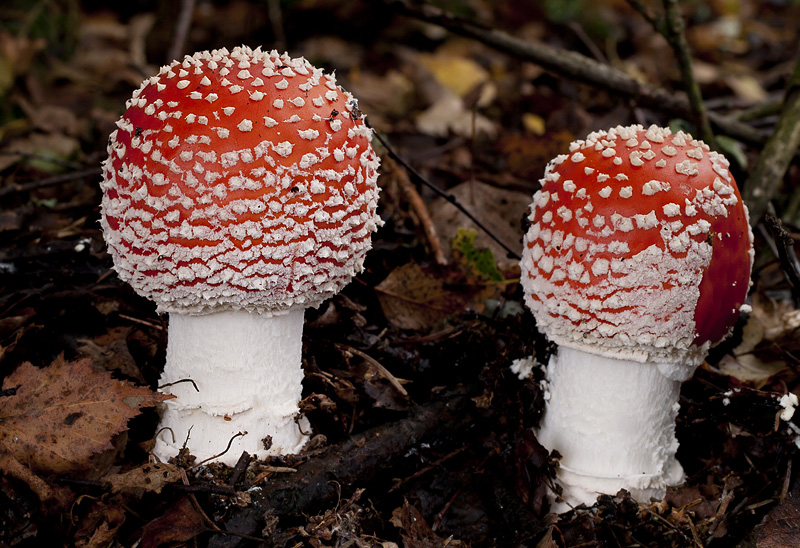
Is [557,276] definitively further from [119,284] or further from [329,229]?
[119,284]

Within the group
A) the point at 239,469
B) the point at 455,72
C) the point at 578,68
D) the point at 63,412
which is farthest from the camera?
the point at 455,72

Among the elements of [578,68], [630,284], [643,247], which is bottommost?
[630,284]

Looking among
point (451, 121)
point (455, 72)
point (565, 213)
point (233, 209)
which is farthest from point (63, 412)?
point (455, 72)

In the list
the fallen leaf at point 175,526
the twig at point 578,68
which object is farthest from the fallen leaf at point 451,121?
the fallen leaf at point 175,526

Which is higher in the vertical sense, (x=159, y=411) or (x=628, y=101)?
(x=628, y=101)

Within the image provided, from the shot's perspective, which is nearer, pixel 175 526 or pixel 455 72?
pixel 175 526

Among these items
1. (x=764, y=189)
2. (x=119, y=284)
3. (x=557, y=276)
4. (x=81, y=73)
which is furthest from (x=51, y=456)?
(x=81, y=73)

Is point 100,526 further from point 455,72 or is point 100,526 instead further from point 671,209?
point 455,72

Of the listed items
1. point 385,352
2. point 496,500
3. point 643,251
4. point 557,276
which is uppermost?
point 643,251

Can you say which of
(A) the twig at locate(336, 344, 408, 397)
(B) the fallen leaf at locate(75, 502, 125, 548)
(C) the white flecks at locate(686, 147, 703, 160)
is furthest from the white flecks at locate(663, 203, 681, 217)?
(B) the fallen leaf at locate(75, 502, 125, 548)
